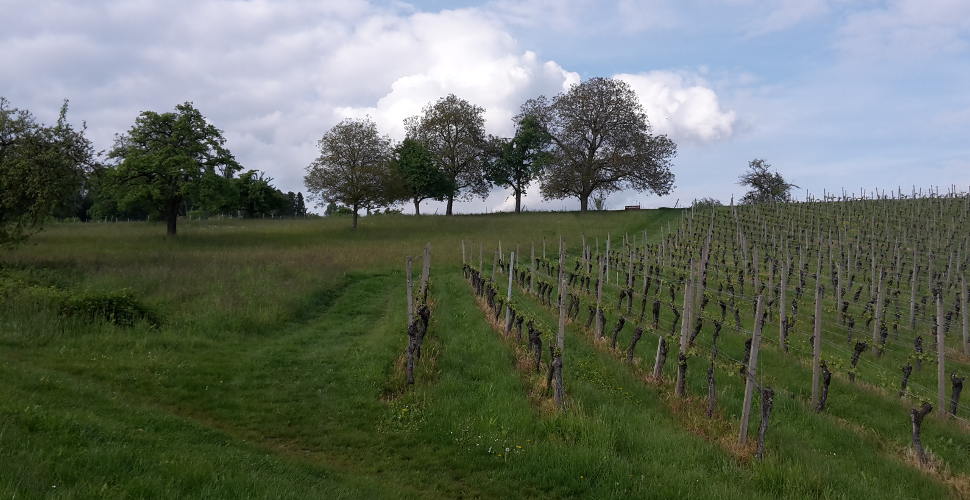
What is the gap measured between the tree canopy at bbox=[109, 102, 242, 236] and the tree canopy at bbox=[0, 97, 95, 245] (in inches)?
406

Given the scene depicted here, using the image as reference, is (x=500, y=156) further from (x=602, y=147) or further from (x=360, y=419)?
(x=360, y=419)

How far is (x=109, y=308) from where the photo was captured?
42.4 ft

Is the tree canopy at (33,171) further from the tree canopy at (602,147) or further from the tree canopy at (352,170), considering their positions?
the tree canopy at (602,147)

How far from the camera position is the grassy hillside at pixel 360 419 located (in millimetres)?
6008

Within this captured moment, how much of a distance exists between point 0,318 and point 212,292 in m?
5.30

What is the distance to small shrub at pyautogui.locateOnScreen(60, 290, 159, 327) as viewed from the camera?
1259 cm

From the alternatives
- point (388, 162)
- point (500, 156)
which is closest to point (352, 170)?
point (388, 162)

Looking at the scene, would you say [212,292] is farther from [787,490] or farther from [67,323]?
[787,490]

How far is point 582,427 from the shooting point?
7.65 m

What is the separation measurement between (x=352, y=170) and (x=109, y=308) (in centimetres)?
3116

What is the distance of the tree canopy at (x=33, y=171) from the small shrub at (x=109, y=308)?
773cm

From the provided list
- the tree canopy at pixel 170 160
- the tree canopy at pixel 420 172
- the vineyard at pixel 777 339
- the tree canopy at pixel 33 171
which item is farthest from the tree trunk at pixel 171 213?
the tree canopy at pixel 420 172

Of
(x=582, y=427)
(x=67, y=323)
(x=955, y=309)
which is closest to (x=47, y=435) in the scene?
(x=582, y=427)

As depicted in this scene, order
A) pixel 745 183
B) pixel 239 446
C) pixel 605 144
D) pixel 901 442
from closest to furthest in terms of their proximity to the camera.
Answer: pixel 239 446 < pixel 901 442 < pixel 605 144 < pixel 745 183
